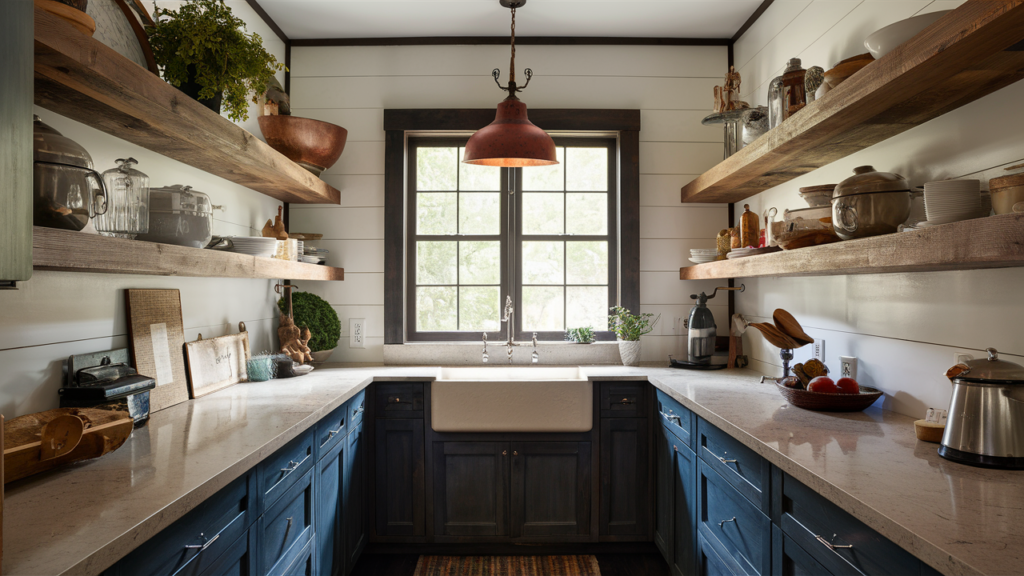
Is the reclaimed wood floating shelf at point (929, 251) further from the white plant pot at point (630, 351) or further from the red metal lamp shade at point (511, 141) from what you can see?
the white plant pot at point (630, 351)

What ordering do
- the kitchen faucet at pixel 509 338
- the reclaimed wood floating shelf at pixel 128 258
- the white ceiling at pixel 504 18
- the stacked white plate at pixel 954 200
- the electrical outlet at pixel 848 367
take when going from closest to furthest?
the reclaimed wood floating shelf at pixel 128 258
the stacked white plate at pixel 954 200
the electrical outlet at pixel 848 367
the white ceiling at pixel 504 18
the kitchen faucet at pixel 509 338

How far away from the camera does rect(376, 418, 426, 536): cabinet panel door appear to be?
9.35 ft

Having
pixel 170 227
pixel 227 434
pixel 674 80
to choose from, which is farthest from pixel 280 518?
pixel 674 80

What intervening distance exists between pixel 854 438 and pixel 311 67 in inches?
137

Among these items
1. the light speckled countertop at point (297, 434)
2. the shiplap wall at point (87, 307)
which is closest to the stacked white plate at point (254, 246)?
the shiplap wall at point (87, 307)

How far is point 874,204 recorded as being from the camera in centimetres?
164

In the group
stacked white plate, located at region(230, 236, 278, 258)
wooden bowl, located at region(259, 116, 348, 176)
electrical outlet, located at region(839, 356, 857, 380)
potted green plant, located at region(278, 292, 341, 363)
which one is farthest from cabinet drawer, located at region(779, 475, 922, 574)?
wooden bowl, located at region(259, 116, 348, 176)

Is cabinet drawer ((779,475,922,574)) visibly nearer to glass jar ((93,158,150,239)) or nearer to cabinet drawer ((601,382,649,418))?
cabinet drawer ((601,382,649,418))

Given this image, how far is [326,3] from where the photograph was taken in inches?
120

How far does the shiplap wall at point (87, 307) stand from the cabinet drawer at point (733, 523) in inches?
85.1

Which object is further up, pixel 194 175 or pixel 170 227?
pixel 194 175

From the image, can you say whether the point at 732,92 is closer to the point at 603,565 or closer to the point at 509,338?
the point at 509,338

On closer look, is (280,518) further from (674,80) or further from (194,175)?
(674,80)

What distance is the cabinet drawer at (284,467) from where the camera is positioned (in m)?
1.67
